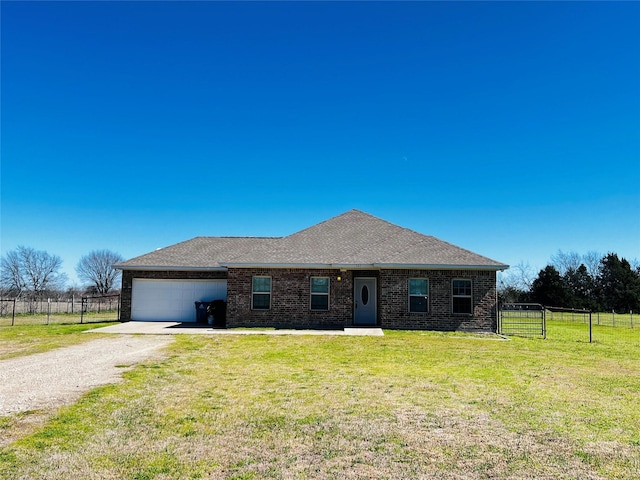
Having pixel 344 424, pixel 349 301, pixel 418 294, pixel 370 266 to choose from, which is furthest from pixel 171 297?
pixel 344 424

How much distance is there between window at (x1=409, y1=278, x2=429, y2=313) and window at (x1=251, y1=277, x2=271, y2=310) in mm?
5705

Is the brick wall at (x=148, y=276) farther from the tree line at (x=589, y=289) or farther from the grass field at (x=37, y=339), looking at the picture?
the tree line at (x=589, y=289)

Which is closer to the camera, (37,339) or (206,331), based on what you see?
(37,339)

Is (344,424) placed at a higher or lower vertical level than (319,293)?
lower

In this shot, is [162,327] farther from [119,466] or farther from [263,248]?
[119,466]

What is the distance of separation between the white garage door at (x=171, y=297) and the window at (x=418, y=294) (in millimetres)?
8357

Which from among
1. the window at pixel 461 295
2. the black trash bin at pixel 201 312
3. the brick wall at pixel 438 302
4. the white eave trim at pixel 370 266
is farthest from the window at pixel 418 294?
the black trash bin at pixel 201 312

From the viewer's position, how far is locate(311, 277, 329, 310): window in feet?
59.5

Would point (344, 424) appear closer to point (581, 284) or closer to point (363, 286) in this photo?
point (363, 286)

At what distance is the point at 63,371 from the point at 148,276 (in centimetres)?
1219

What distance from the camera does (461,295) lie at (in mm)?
17625

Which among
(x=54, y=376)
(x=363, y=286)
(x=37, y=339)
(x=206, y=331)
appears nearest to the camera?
(x=54, y=376)

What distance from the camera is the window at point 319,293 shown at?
18.1 m

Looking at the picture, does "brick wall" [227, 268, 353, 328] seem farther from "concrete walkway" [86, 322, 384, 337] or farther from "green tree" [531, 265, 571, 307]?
"green tree" [531, 265, 571, 307]
